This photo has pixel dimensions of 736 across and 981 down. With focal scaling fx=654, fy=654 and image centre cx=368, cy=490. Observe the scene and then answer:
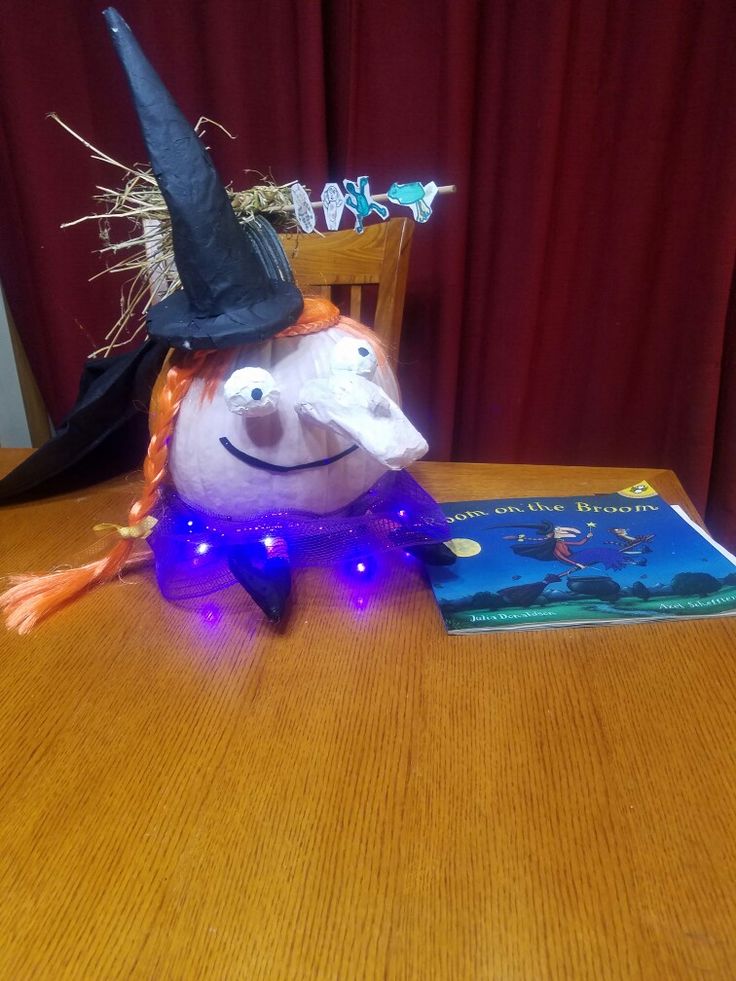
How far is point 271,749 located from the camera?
1.51ft

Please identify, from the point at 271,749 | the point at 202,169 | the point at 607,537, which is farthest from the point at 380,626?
the point at 202,169

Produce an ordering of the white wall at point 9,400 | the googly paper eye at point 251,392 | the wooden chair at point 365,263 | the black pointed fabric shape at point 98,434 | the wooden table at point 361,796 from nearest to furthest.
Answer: the wooden table at point 361,796, the googly paper eye at point 251,392, the black pointed fabric shape at point 98,434, the wooden chair at point 365,263, the white wall at point 9,400

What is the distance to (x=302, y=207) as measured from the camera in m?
0.64

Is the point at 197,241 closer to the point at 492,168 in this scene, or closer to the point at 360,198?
the point at 360,198

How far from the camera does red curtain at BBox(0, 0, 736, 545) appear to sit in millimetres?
849

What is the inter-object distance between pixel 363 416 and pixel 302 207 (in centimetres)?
26

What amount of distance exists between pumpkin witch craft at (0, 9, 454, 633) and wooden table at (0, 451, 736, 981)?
54mm

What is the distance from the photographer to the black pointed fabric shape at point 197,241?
1.67 ft

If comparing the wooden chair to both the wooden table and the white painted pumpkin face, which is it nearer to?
the white painted pumpkin face

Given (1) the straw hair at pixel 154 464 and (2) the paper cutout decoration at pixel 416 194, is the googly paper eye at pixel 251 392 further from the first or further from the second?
(2) the paper cutout decoration at pixel 416 194

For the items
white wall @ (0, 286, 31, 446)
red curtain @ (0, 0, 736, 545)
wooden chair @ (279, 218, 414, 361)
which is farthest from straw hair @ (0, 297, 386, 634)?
white wall @ (0, 286, 31, 446)

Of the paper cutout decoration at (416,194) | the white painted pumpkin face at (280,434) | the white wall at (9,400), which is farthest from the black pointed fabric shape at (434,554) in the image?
the white wall at (9,400)

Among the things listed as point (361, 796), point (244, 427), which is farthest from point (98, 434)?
point (361, 796)

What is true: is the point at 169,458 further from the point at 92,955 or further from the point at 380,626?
the point at 92,955
